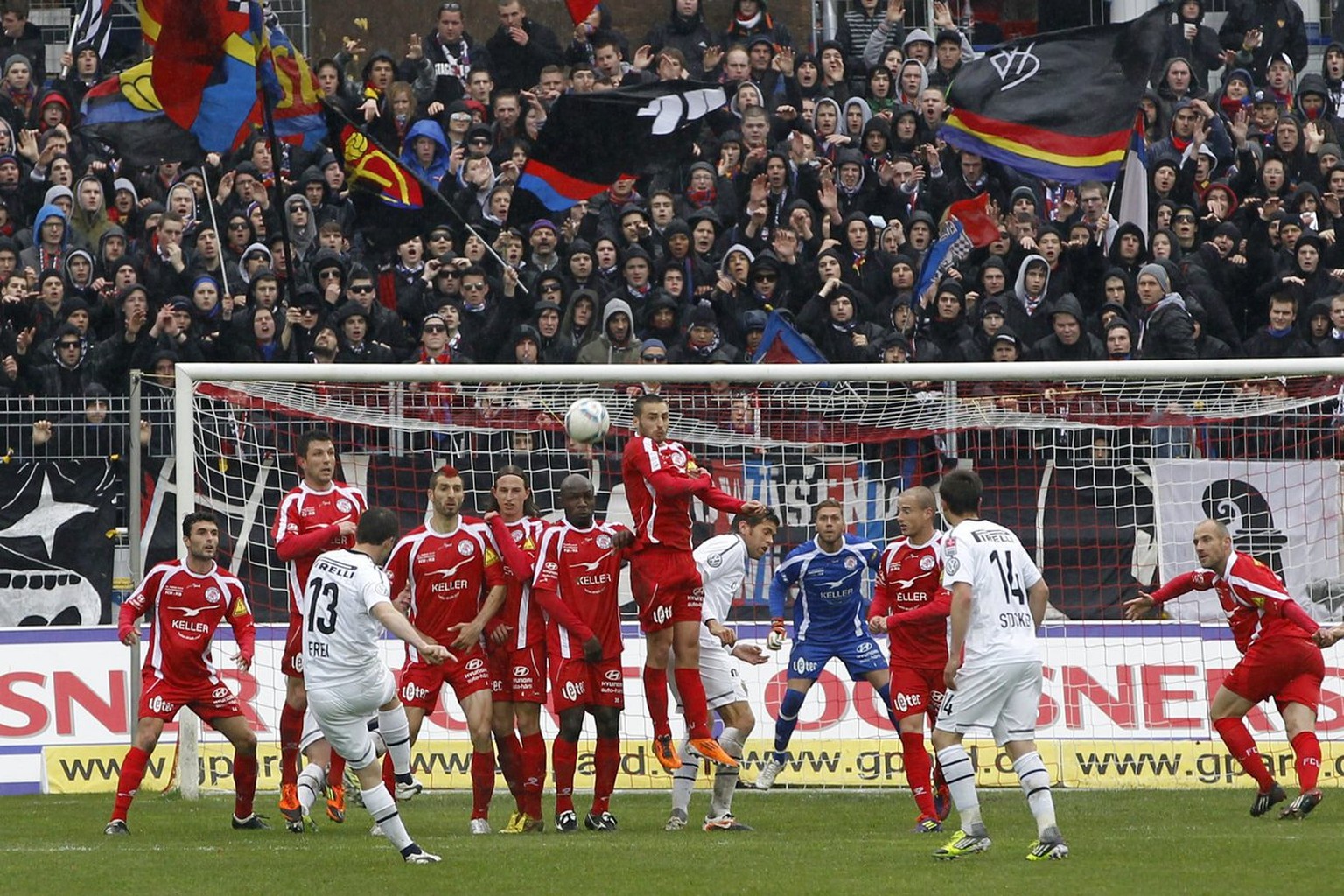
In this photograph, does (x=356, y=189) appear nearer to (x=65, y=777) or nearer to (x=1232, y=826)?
(x=65, y=777)

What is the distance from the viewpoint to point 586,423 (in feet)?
37.8

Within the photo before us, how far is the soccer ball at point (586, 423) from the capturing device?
37.8ft

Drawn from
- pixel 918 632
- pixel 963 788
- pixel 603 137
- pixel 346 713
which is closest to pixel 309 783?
pixel 346 713

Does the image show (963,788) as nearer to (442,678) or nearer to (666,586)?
(666,586)

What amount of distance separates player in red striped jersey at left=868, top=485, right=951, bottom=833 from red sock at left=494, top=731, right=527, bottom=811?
92.1 inches

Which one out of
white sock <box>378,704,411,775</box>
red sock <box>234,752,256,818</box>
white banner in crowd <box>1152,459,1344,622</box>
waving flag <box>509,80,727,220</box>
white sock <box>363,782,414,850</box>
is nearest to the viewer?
white sock <box>363,782,414,850</box>

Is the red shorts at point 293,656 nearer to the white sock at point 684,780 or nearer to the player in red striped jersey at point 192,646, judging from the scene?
the player in red striped jersey at point 192,646

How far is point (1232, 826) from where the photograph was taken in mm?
11617

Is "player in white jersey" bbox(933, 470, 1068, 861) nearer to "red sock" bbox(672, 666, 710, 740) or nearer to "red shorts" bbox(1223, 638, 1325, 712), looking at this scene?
"red sock" bbox(672, 666, 710, 740)

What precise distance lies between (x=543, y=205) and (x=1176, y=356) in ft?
20.6

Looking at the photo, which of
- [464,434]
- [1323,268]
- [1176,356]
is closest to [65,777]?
[464,434]

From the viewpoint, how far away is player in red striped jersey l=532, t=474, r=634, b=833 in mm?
11547

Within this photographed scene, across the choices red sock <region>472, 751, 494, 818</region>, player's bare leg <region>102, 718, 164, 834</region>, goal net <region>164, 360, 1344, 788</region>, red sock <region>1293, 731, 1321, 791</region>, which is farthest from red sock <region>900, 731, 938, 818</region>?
player's bare leg <region>102, 718, 164, 834</region>

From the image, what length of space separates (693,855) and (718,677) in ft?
9.30
